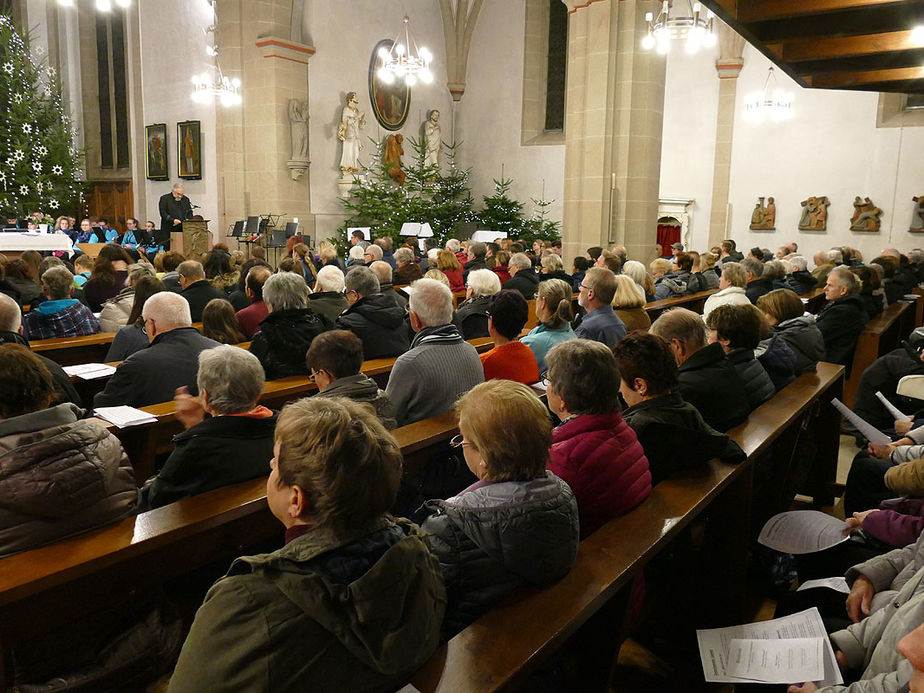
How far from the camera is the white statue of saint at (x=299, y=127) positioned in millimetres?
14523

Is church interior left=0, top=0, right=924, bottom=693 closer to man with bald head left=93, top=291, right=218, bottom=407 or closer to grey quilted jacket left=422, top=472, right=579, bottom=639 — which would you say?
grey quilted jacket left=422, top=472, right=579, bottom=639

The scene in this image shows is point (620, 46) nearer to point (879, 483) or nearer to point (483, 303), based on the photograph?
point (483, 303)

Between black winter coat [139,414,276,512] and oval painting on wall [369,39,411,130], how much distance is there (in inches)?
590

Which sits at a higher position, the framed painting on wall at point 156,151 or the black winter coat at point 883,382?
the framed painting on wall at point 156,151

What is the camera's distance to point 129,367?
3861 mm

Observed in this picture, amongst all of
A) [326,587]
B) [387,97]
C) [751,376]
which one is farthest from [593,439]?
[387,97]

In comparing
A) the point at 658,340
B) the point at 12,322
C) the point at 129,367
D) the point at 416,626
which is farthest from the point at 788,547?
the point at 12,322

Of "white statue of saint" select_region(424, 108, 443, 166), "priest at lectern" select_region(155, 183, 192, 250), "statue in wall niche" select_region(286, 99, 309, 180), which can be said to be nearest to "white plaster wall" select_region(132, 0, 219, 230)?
"priest at lectern" select_region(155, 183, 192, 250)

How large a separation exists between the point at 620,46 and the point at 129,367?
9641mm

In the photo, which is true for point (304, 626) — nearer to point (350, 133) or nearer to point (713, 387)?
point (713, 387)

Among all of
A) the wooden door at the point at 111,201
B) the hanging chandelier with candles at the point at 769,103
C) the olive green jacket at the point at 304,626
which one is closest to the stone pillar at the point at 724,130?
the hanging chandelier with candles at the point at 769,103

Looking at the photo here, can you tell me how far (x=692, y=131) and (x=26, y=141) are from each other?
14.9m

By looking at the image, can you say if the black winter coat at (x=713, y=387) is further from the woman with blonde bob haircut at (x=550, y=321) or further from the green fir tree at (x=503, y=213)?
the green fir tree at (x=503, y=213)

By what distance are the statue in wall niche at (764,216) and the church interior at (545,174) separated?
0.04 meters
